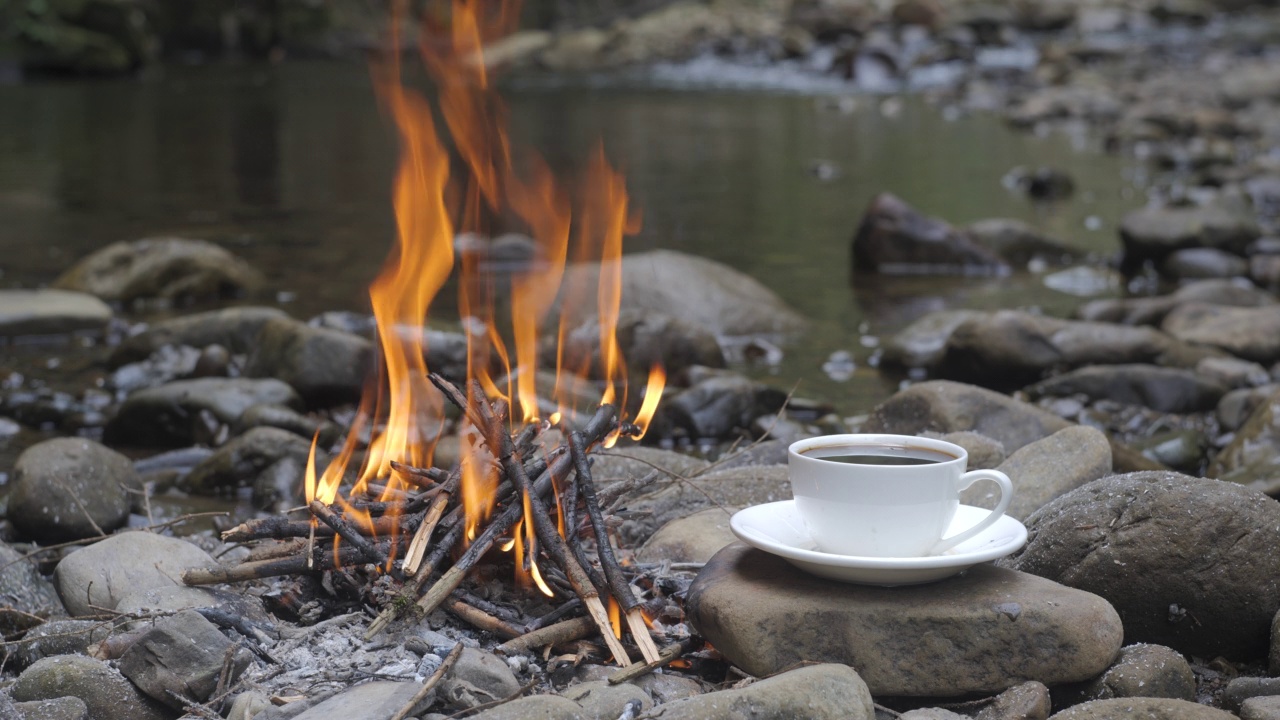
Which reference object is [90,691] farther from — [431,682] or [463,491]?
[463,491]

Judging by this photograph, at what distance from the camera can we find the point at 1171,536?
3.26 metres

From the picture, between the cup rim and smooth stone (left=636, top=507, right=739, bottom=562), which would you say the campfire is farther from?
the cup rim

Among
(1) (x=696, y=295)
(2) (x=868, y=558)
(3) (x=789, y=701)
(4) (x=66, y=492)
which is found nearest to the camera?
(3) (x=789, y=701)

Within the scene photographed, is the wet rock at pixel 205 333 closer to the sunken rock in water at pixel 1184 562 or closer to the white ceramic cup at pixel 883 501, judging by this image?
the white ceramic cup at pixel 883 501

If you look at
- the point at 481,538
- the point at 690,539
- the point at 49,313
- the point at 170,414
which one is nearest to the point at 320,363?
the point at 170,414

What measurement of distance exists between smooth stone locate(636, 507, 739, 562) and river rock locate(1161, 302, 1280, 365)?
15.7ft

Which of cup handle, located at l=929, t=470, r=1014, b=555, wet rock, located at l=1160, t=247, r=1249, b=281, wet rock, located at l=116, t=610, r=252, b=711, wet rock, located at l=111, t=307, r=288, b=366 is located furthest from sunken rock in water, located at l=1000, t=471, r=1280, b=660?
wet rock, located at l=1160, t=247, r=1249, b=281

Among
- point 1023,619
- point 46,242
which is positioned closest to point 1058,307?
point 1023,619

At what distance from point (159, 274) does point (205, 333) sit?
194 cm

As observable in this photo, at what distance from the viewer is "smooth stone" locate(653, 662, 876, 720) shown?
2.63 m

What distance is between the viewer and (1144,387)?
6.79m

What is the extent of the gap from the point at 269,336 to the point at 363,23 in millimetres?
41950

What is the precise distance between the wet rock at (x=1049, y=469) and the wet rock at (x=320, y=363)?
3909 mm

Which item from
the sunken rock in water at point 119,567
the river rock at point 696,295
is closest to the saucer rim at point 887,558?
the sunken rock in water at point 119,567
